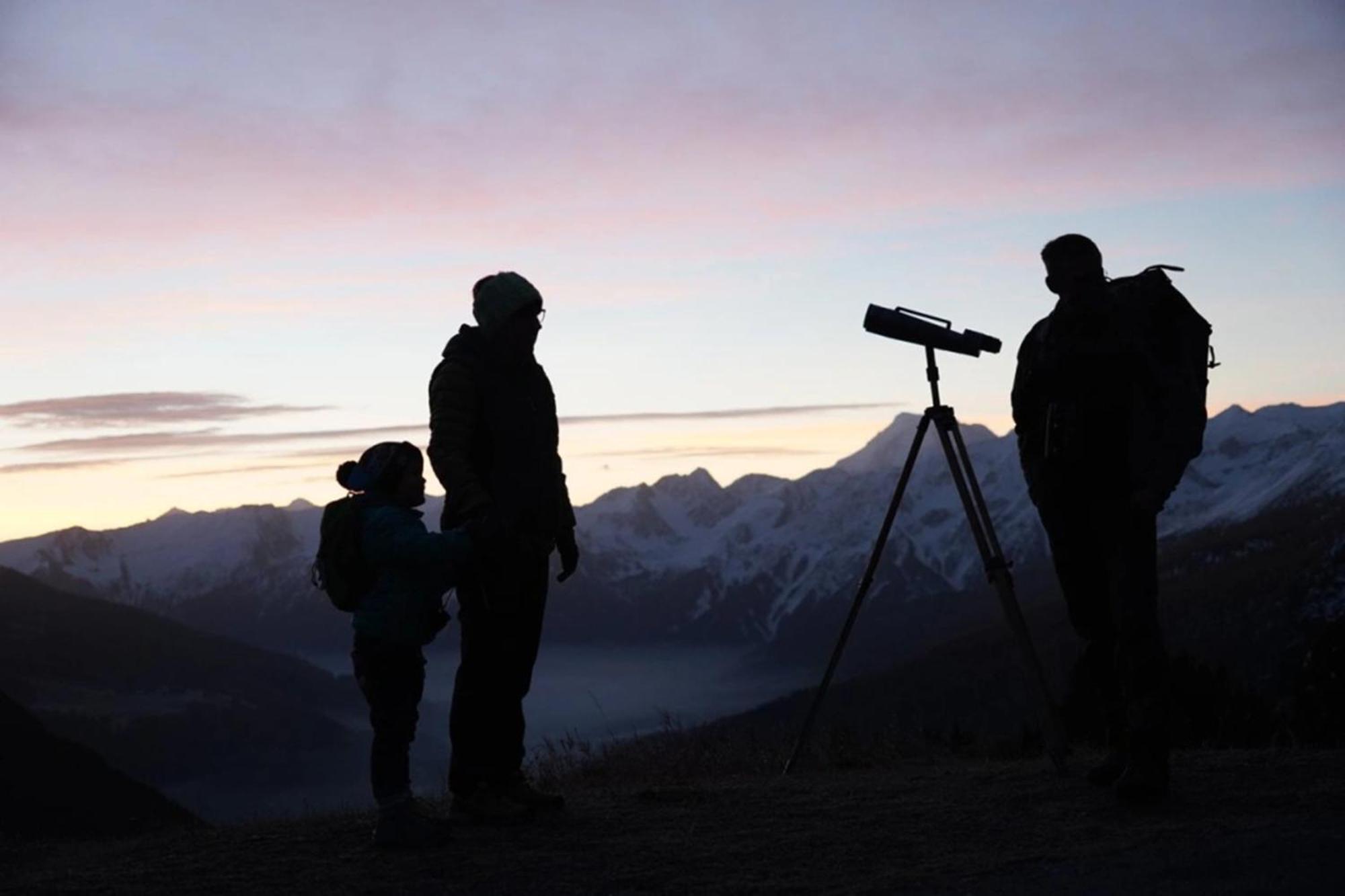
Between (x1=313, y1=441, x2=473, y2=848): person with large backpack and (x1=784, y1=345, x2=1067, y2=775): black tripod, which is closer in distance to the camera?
(x1=313, y1=441, x2=473, y2=848): person with large backpack

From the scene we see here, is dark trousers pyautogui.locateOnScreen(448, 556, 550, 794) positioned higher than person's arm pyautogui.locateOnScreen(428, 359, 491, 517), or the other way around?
person's arm pyautogui.locateOnScreen(428, 359, 491, 517)

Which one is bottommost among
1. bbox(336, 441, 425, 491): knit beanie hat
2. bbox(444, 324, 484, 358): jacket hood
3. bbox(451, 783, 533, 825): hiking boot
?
bbox(451, 783, 533, 825): hiking boot

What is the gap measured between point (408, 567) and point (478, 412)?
0.90 m

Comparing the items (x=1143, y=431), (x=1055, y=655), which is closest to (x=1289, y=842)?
(x=1143, y=431)

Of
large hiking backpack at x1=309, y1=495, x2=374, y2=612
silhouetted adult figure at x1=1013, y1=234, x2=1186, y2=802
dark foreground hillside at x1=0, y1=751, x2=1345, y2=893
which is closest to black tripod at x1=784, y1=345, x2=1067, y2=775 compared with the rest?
dark foreground hillside at x1=0, y1=751, x2=1345, y2=893

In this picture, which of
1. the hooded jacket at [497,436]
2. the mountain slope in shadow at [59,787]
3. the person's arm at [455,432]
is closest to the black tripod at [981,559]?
the hooded jacket at [497,436]

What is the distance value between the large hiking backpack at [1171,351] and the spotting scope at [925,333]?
3.82 ft

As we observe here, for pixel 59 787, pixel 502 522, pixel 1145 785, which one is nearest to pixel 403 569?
→ pixel 502 522

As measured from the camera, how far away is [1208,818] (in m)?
6.04

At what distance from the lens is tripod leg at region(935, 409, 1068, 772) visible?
25.2 feet

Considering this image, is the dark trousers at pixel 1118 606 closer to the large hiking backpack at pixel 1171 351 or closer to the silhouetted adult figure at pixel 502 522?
the large hiking backpack at pixel 1171 351

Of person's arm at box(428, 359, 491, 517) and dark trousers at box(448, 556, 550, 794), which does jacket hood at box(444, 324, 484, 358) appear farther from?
dark trousers at box(448, 556, 550, 794)

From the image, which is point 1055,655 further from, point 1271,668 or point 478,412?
point 478,412

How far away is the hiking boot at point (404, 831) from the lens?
20.3 feet
